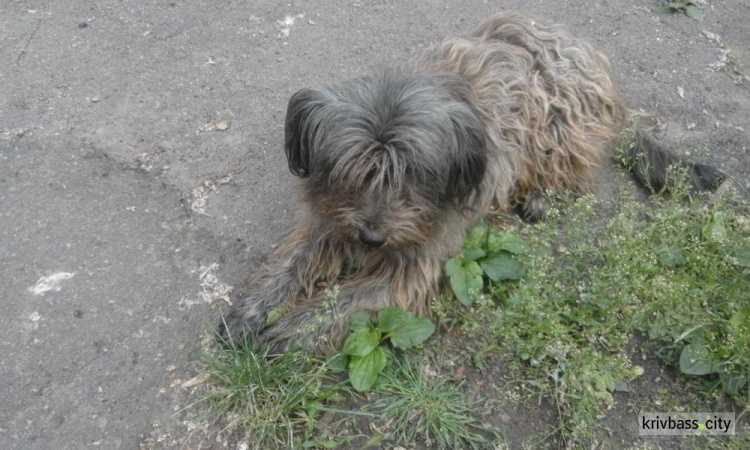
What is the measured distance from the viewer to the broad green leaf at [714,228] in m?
3.48

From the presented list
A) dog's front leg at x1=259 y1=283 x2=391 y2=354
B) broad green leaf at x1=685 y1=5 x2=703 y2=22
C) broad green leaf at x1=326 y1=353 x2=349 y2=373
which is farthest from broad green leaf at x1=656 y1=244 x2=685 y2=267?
broad green leaf at x1=685 y1=5 x2=703 y2=22

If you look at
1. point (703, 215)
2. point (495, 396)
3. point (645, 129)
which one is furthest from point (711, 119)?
point (495, 396)

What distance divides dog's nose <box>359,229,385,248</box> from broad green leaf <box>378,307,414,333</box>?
1.46 feet

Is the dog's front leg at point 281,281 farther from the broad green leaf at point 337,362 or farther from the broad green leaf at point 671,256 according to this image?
the broad green leaf at point 671,256

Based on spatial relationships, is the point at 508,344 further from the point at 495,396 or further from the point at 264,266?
the point at 264,266

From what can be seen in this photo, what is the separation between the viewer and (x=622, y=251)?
3.20 metres

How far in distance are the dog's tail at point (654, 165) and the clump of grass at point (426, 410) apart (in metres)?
1.85

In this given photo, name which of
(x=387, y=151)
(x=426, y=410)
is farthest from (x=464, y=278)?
(x=387, y=151)

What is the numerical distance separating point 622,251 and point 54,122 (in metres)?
3.75

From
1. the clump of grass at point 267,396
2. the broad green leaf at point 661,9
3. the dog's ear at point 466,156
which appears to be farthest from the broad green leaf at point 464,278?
the broad green leaf at point 661,9

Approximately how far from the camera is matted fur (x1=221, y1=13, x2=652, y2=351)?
296cm

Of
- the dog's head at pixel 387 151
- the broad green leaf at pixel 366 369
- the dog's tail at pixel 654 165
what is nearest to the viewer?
the dog's head at pixel 387 151

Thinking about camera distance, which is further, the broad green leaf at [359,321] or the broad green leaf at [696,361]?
the broad green leaf at [359,321]

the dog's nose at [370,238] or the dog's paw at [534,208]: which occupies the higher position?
the dog's nose at [370,238]
